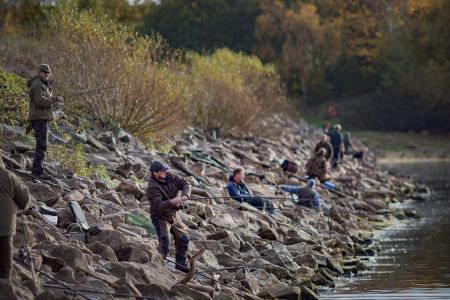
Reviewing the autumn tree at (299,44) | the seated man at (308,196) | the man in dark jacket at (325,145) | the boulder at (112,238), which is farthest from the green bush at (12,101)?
the autumn tree at (299,44)

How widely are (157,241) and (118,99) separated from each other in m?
13.6

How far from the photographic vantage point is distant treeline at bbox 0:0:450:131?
67375mm

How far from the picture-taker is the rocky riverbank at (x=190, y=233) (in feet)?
49.3

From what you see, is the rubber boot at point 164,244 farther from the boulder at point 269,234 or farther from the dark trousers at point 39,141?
the boulder at point 269,234

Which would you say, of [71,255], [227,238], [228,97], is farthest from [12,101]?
[228,97]

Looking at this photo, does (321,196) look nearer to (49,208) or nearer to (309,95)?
(49,208)

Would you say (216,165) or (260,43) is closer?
(216,165)

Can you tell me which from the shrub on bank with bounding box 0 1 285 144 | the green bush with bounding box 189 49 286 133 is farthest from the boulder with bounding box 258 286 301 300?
the green bush with bounding box 189 49 286 133

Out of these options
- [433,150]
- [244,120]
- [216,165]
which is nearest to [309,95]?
[433,150]

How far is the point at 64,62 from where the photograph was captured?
30828 mm

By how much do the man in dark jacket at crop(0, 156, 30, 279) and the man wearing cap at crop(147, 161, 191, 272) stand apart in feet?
11.8

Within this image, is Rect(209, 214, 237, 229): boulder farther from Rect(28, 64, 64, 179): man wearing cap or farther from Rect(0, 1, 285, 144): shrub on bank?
Rect(0, 1, 285, 144): shrub on bank

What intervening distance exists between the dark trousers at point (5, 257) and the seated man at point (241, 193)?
Answer: 402 inches

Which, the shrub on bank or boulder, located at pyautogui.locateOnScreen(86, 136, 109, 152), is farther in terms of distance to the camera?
the shrub on bank
